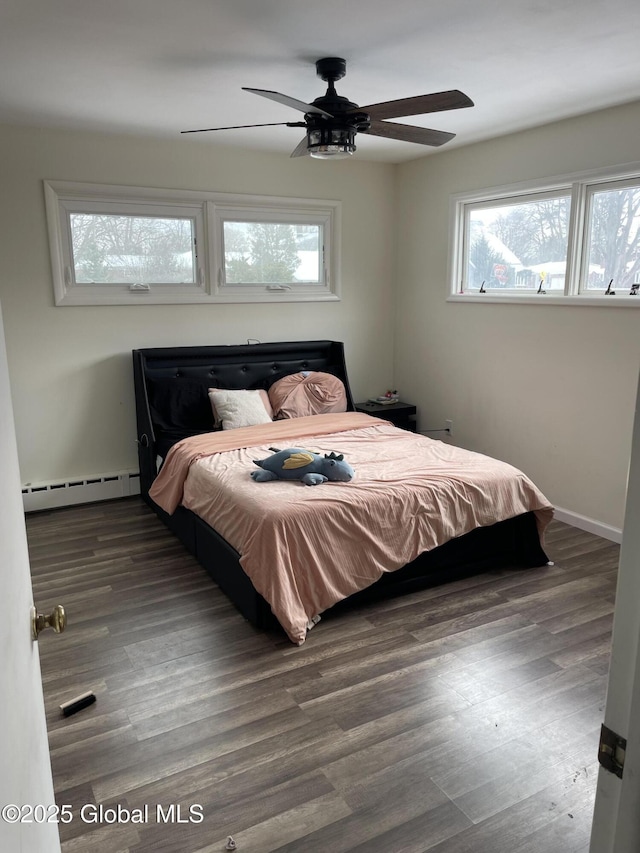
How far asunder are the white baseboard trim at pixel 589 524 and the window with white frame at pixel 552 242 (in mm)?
1381

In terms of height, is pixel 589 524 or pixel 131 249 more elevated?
pixel 131 249

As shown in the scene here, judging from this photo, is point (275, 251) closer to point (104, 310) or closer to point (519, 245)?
point (104, 310)

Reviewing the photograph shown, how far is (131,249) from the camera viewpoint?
454cm

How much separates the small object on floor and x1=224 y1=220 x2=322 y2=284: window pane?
3.34 metres

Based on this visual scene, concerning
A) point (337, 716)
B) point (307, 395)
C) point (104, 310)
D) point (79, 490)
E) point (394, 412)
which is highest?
point (104, 310)

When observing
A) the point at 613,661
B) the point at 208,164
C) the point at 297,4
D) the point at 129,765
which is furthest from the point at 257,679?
the point at 208,164

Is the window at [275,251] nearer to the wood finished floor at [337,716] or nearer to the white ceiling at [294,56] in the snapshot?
the white ceiling at [294,56]

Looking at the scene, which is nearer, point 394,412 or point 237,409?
point 237,409

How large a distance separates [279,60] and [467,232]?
8.11 ft

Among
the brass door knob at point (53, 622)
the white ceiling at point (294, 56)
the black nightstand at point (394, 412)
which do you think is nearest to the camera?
the brass door knob at point (53, 622)

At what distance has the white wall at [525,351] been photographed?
12.4 ft

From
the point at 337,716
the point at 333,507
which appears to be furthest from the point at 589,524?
the point at 337,716

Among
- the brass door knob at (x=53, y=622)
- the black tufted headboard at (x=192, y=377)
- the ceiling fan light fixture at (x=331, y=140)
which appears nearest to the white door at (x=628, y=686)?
the brass door knob at (x=53, y=622)

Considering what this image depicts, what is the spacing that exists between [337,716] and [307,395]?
2.83 m
